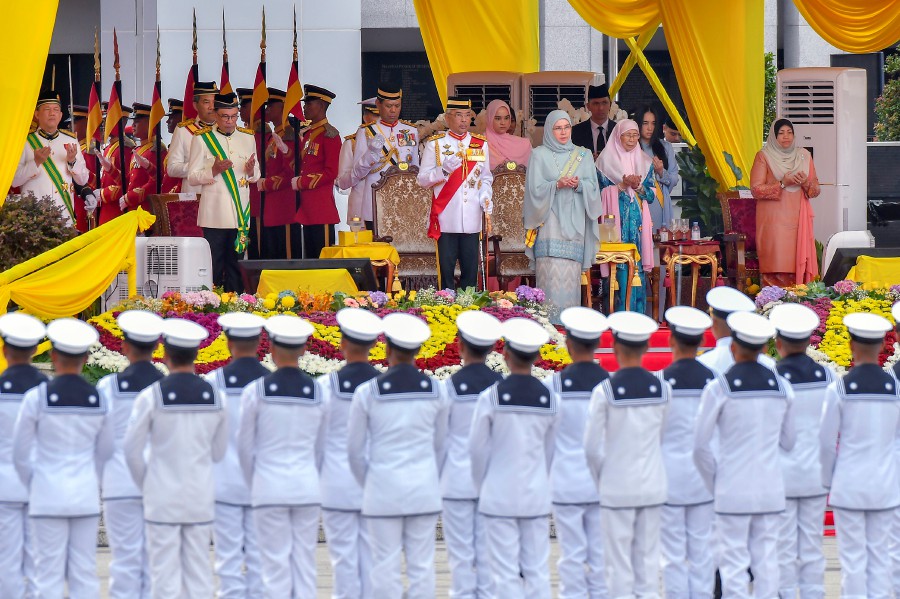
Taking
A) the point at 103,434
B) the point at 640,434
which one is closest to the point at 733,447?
the point at 640,434

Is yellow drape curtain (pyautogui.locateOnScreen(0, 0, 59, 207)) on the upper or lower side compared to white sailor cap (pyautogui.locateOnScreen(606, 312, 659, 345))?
upper

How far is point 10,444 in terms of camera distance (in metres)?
6.74

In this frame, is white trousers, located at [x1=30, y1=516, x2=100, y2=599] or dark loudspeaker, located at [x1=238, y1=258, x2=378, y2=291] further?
dark loudspeaker, located at [x1=238, y1=258, x2=378, y2=291]

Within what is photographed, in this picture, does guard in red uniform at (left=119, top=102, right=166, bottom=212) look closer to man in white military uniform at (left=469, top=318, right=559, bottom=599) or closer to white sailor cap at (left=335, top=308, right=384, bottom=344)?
white sailor cap at (left=335, top=308, right=384, bottom=344)

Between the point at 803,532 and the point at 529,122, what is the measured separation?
8864mm

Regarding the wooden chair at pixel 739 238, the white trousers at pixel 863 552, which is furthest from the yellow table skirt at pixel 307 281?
the white trousers at pixel 863 552

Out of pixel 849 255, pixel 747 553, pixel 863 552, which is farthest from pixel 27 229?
pixel 863 552

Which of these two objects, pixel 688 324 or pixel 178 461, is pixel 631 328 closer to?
pixel 688 324

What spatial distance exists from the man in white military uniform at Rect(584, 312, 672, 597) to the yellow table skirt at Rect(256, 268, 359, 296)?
202 inches

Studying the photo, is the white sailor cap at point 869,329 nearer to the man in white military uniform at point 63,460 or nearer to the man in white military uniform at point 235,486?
the man in white military uniform at point 235,486

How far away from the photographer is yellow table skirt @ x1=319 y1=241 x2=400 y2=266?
1258 centimetres

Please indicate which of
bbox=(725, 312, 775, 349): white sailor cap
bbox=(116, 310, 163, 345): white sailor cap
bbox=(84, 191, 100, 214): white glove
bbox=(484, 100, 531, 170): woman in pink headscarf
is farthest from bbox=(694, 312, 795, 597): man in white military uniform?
bbox=(84, 191, 100, 214): white glove

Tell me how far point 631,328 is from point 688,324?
287 mm

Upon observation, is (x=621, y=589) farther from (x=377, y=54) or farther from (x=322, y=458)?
(x=377, y=54)
